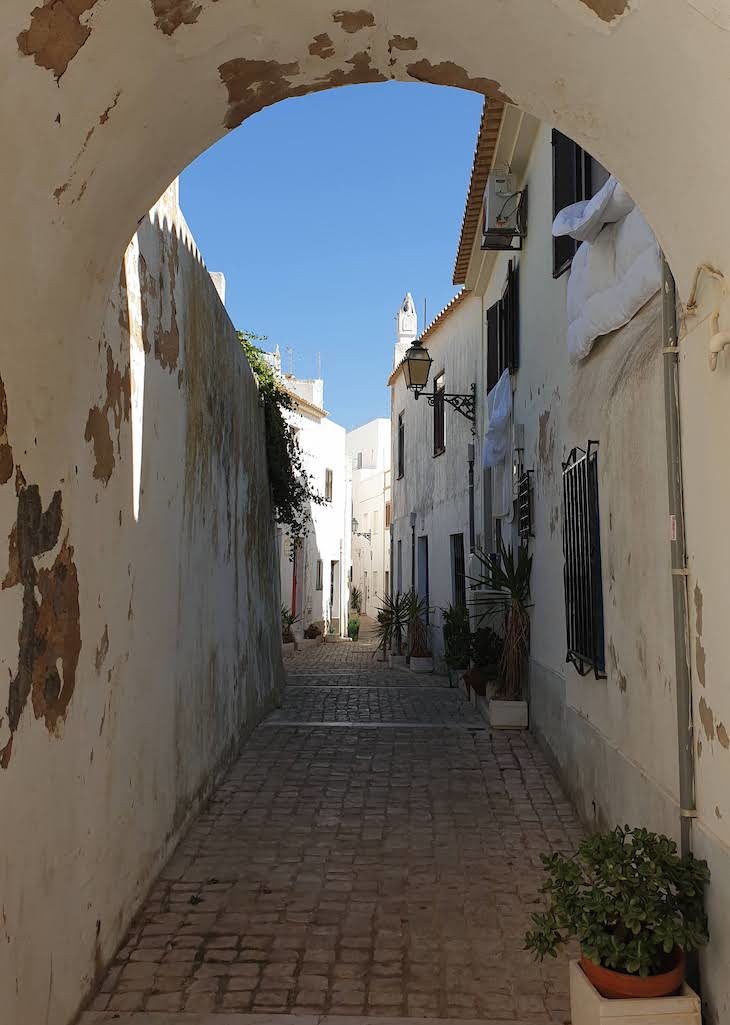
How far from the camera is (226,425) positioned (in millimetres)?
6734

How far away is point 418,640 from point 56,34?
13192mm

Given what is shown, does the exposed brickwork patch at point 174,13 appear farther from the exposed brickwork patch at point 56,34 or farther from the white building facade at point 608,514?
the white building facade at point 608,514

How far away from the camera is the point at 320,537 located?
81.0ft

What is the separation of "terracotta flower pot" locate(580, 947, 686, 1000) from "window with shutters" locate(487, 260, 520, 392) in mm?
6476

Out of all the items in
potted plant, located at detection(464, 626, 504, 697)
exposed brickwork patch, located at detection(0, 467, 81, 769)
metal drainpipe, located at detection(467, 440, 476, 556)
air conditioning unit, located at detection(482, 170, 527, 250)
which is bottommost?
potted plant, located at detection(464, 626, 504, 697)

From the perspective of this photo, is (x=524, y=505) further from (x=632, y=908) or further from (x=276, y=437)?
(x=632, y=908)

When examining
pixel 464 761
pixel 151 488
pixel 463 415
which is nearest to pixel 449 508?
pixel 463 415

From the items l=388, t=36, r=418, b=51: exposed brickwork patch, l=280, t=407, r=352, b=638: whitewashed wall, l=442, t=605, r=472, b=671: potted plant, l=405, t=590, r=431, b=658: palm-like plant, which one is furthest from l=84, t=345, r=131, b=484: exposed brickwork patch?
l=280, t=407, r=352, b=638: whitewashed wall

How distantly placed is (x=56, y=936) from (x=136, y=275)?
106 inches

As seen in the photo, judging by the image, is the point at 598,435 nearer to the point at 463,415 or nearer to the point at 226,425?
the point at 226,425

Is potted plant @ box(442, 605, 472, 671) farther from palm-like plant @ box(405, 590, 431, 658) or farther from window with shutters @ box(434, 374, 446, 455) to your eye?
window with shutters @ box(434, 374, 446, 455)

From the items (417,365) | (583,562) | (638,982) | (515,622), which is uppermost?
(417,365)

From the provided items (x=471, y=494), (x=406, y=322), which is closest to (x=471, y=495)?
(x=471, y=494)

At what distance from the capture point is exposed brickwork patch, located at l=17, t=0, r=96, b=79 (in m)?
2.02
